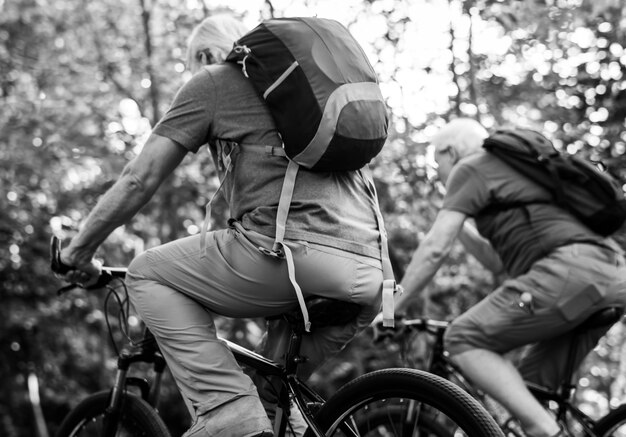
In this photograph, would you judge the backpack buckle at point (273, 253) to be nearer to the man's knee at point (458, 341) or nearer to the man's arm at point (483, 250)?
the man's knee at point (458, 341)

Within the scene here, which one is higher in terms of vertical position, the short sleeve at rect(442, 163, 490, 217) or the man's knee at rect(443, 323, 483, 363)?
the short sleeve at rect(442, 163, 490, 217)

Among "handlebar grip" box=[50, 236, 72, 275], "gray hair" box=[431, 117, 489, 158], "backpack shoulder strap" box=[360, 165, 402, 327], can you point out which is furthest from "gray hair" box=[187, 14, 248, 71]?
"gray hair" box=[431, 117, 489, 158]

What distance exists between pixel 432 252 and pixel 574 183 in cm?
75

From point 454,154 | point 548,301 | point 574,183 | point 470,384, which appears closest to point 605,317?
point 548,301

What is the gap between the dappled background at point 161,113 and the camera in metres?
6.98

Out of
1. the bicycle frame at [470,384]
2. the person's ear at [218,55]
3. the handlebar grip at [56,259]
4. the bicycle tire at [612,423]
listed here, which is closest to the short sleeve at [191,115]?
the person's ear at [218,55]

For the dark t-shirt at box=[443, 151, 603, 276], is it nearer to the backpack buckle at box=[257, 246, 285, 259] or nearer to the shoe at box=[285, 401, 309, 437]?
the shoe at box=[285, 401, 309, 437]

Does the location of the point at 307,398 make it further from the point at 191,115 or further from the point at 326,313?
the point at 191,115

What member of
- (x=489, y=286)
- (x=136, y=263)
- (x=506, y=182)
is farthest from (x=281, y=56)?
(x=489, y=286)

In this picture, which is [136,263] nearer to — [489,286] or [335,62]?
[335,62]

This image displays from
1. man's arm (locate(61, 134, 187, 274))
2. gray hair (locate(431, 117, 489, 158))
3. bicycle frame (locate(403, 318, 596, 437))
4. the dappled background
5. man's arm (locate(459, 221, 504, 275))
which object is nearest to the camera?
man's arm (locate(61, 134, 187, 274))

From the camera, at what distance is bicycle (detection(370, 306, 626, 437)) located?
14.4ft

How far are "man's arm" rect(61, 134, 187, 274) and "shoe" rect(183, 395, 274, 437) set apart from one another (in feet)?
2.50

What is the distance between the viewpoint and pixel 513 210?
442 centimetres
